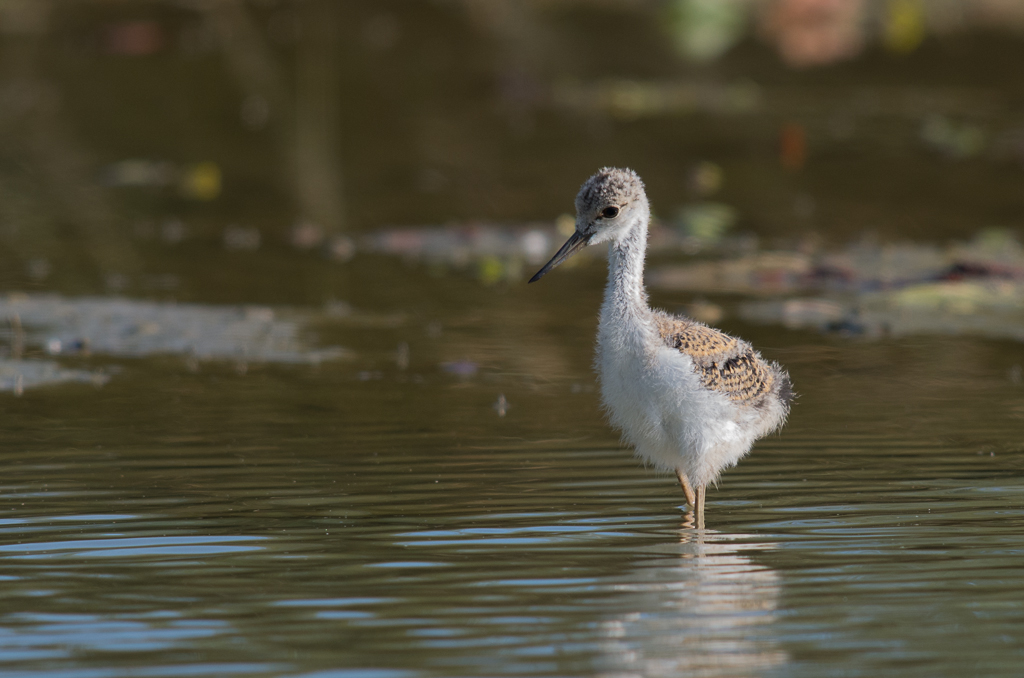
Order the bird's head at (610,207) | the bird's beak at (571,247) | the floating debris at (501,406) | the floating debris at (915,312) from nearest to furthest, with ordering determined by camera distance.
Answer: the bird's head at (610,207), the bird's beak at (571,247), the floating debris at (501,406), the floating debris at (915,312)

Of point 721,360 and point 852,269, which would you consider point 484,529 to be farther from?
point 852,269

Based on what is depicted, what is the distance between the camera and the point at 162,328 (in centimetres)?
1144

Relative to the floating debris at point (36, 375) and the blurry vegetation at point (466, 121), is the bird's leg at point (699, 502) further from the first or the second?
the blurry vegetation at point (466, 121)

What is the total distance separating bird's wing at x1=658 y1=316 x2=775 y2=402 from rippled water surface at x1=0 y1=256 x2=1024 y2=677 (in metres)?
0.52

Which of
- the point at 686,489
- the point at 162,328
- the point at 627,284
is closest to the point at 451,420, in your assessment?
the point at 627,284

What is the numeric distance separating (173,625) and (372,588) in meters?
0.81

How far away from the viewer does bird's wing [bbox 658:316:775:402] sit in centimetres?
753

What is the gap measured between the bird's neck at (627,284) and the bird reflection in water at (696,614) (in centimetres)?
124

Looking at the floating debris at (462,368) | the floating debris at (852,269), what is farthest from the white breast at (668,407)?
the floating debris at (852,269)

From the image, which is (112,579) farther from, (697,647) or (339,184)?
(339,184)

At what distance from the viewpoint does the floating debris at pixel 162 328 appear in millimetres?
10875

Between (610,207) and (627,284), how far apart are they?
45 cm

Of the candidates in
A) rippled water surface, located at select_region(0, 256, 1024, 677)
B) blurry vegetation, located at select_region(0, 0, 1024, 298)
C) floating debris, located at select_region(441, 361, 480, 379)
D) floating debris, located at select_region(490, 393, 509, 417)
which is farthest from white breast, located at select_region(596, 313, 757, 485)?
blurry vegetation, located at select_region(0, 0, 1024, 298)

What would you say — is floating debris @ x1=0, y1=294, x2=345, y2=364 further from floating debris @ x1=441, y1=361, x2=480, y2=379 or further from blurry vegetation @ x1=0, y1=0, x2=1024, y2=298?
floating debris @ x1=441, y1=361, x2=480, y2=379
